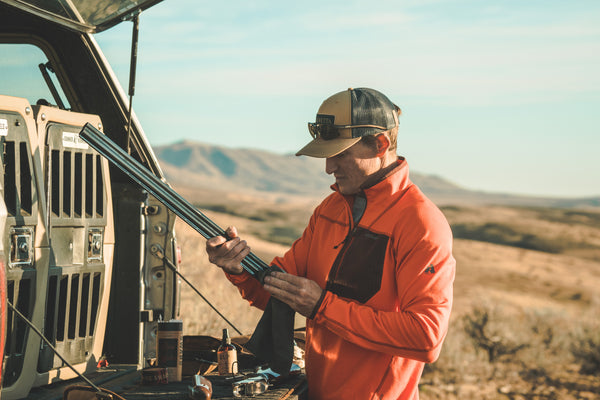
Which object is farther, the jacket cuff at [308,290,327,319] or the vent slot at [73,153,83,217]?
the vent slot at [73,153,83,217]

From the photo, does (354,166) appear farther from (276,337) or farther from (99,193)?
(99,193)

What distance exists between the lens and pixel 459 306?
19938 mm

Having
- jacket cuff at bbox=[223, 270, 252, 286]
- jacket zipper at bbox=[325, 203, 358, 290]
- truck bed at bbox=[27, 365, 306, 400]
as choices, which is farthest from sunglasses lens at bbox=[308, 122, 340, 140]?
truck bed at bbox=[27, 365, 306, 400]

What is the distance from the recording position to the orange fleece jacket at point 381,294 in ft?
10.5

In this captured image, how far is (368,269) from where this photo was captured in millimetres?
3432

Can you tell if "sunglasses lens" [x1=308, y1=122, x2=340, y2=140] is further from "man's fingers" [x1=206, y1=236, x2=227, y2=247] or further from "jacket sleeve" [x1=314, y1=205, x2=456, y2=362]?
"man's fingers" [x1=206, y1=236, x2=227, y2=247]

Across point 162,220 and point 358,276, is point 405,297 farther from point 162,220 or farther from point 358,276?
point 162,220

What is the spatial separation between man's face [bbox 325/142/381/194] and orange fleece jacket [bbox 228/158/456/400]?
0.07 m

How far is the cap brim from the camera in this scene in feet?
11.2

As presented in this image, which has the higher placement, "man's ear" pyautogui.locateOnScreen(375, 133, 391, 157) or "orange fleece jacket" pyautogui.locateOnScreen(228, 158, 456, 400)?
"man's ear" pyautogui.locateOnScreen(375, 133, 391, 157)

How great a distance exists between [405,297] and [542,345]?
10.1 metres

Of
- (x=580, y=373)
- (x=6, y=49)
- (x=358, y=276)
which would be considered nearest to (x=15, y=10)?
(x=6, y=49)

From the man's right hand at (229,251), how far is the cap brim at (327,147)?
1.73 feet

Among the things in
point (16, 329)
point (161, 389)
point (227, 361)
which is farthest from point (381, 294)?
point (16, 329)
